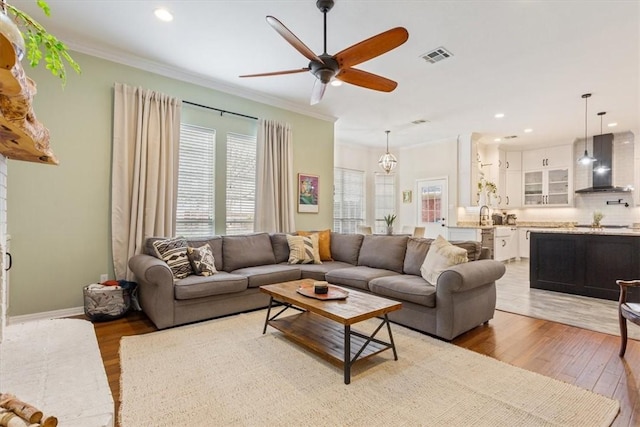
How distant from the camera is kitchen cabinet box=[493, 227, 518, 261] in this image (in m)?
7.07

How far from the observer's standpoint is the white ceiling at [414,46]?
2.84 m

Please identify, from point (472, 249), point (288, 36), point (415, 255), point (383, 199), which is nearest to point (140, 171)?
point (288, 36)

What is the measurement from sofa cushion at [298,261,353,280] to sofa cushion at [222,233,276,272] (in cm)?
55

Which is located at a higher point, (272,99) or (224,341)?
(272,99)

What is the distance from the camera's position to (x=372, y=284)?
329 centimetres

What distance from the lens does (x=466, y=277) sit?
272cm

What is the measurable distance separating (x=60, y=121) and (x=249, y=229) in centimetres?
261

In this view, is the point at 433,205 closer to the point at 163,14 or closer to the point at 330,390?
the point at 330,390

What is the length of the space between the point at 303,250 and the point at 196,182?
5.88ft

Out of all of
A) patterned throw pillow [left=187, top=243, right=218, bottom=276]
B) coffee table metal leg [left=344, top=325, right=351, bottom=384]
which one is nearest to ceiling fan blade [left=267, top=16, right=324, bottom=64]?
coffee table metal leg [left=344, top=325, right=351, bottom=384]

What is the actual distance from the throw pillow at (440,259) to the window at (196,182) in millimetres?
3016

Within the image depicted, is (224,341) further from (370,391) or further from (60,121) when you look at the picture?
(60,121)

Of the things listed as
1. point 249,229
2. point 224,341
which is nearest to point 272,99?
point 249,229

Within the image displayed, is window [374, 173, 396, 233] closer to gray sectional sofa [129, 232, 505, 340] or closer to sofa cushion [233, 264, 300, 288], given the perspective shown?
gray sectional sofa [129, 232, 505, 340]
